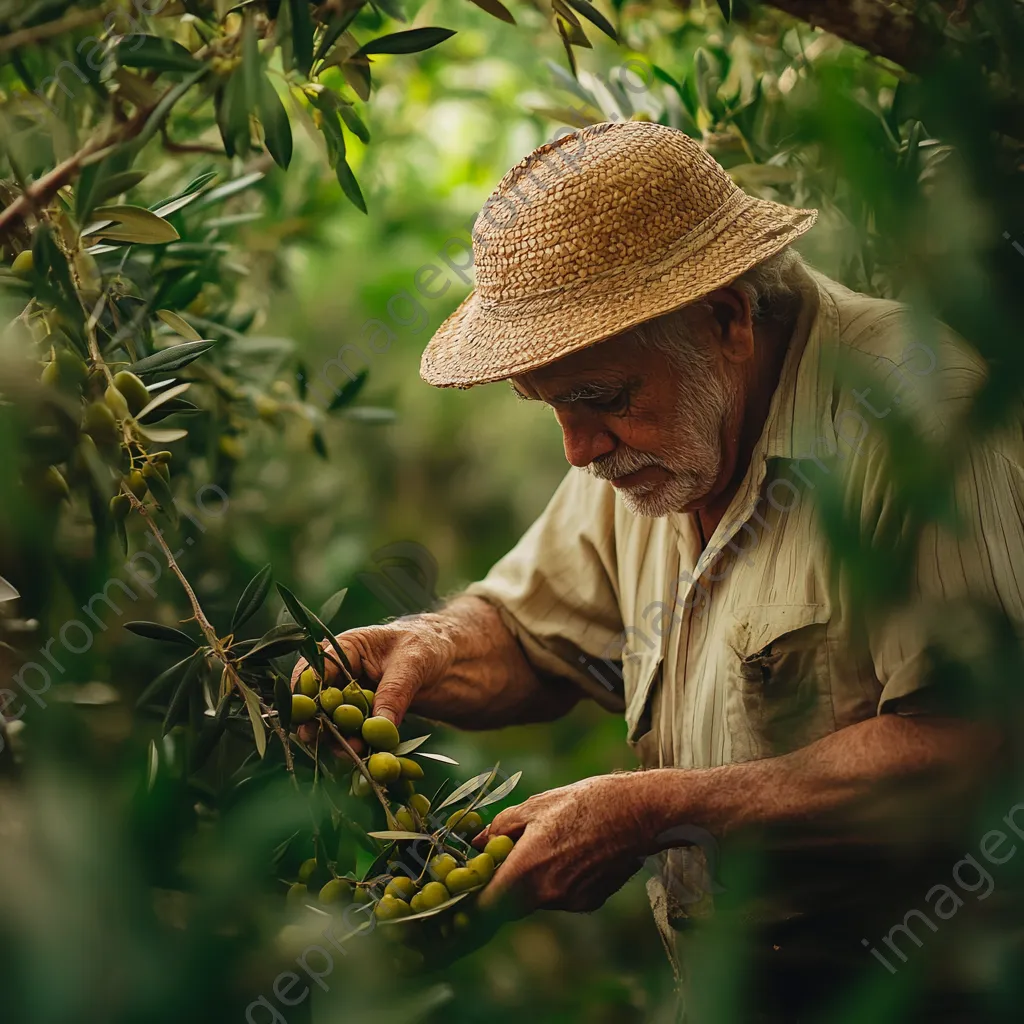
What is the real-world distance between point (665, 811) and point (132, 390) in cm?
74

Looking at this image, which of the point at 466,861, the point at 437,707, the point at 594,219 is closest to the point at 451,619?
the point at 437,707

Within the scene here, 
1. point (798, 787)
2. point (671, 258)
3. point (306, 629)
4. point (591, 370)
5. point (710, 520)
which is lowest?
point (798, 787)

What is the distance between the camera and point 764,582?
1470 millimetres

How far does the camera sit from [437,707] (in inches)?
67.1

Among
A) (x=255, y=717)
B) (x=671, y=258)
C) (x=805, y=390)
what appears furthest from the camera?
(x=805, y=390)

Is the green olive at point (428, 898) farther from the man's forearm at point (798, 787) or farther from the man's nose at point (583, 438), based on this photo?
the man's nose at point (583, 438)

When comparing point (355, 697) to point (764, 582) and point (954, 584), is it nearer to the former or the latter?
point (764, 582)

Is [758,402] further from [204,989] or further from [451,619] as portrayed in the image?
[204,989]

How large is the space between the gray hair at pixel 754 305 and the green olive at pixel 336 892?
2.37 ft

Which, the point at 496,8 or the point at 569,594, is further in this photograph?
the point at 569,594

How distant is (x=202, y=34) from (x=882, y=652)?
1.04 m

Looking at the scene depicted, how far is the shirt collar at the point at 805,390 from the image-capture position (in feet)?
4.71

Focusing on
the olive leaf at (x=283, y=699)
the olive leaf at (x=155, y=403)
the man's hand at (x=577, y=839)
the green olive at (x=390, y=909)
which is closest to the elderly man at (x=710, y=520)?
the man's hand at (x=577, y=839)

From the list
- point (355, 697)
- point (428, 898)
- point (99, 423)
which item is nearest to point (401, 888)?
point (428, 898)
